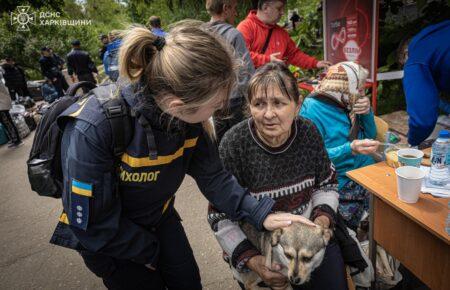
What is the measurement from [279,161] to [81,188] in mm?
1082

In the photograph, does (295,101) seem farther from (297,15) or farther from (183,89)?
(297,15)

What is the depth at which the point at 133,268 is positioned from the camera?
1.55m

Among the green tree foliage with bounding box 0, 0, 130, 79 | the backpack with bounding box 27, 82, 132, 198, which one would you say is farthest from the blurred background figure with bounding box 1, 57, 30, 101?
the backpack with bounding box 27, 82, 132, 198

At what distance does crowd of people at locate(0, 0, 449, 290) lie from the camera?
1.21m

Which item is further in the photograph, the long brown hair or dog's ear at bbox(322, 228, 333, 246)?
dog's ear at bbox(322, 228, 333, 246)

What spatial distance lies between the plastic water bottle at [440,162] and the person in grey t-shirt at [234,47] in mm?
1779

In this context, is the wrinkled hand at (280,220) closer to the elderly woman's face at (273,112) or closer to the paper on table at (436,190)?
the elderly woman's face at (273,112)

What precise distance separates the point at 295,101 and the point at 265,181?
0.51m

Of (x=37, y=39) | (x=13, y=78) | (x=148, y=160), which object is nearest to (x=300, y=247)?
(x=148, y=160)

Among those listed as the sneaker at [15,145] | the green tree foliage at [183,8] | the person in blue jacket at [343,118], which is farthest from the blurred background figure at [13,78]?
the person in blue jacket at [343,118]

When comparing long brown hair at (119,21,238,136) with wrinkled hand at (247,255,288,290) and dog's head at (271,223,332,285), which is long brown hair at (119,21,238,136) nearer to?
dog's head at (271,223,332,285)

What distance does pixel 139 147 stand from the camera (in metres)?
1.28

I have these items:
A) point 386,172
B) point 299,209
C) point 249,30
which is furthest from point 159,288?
point 249,30

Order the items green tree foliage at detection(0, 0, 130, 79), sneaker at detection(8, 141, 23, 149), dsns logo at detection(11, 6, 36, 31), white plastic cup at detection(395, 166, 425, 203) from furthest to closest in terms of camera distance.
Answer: dsns logo at detection(11, 6, 36, 31) → green tree foliage at detection(0, 0, 130, 79) → sneaker at detection(8, 141, 23, 149) → white plastic cup at detection(395, 166, 425, 203)
